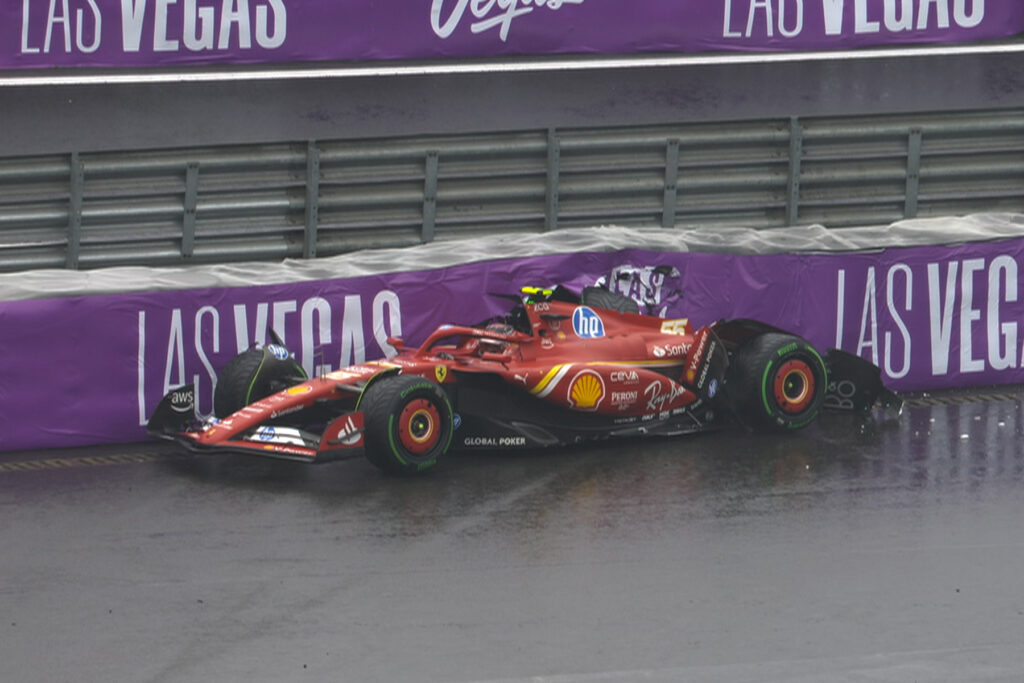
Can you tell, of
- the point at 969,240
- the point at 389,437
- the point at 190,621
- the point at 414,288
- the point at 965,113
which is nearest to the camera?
the point at 190,621

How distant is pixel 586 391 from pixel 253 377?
8.94 ft

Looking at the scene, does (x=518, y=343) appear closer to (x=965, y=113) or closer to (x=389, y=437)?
(x=389, y=437)

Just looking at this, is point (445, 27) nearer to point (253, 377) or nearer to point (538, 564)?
point (253, 377)

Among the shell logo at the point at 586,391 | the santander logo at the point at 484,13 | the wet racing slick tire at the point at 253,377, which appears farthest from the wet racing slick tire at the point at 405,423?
the santander logo at the point at 484,13

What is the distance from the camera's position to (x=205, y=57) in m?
17.2

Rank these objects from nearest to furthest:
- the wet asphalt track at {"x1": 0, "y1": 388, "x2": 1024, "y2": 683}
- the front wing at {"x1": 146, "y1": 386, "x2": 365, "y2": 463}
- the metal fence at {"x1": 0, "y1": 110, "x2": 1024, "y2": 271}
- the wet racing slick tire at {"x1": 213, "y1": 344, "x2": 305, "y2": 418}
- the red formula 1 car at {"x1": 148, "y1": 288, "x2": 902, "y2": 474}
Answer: the wet asphalt track at {"x1": 0, "y1": 388, "x2": 1024, "y2": 683}
the front wing at {"x1": 146, "y1": 386, "x2": 365, "y2": 463}
the red formula 1 car at {"x1": 148, "y1": 288, "x2": 902, "y2": 474}
the wet racing slick tire at {"x1": 213, "y1": 344, "x2": 305, "y2": 418}
the metal fence at {"x1": 0, "y1": 110, "x2": 1024, "y2": 271}

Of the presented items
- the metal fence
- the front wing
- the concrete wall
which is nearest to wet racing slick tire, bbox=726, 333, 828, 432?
the front wing

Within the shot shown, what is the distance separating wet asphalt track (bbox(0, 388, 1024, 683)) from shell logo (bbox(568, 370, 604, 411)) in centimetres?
42

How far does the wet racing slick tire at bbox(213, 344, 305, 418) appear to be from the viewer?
46.5 feet

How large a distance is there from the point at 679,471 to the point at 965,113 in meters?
7.58

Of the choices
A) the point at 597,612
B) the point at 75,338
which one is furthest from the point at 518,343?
the point at 597,612

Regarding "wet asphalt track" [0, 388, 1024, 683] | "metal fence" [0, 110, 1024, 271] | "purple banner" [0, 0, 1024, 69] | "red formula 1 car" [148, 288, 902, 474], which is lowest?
"wet asphalt track" [0, 388, 1024, 683]

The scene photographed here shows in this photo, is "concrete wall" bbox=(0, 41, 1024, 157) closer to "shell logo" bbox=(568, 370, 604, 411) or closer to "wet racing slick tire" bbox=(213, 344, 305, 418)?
"wet racing slick tire" bbox=(213, 344, 305, 418)

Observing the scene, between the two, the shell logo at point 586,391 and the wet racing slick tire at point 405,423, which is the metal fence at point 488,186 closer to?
the shell logo at point 586,391
